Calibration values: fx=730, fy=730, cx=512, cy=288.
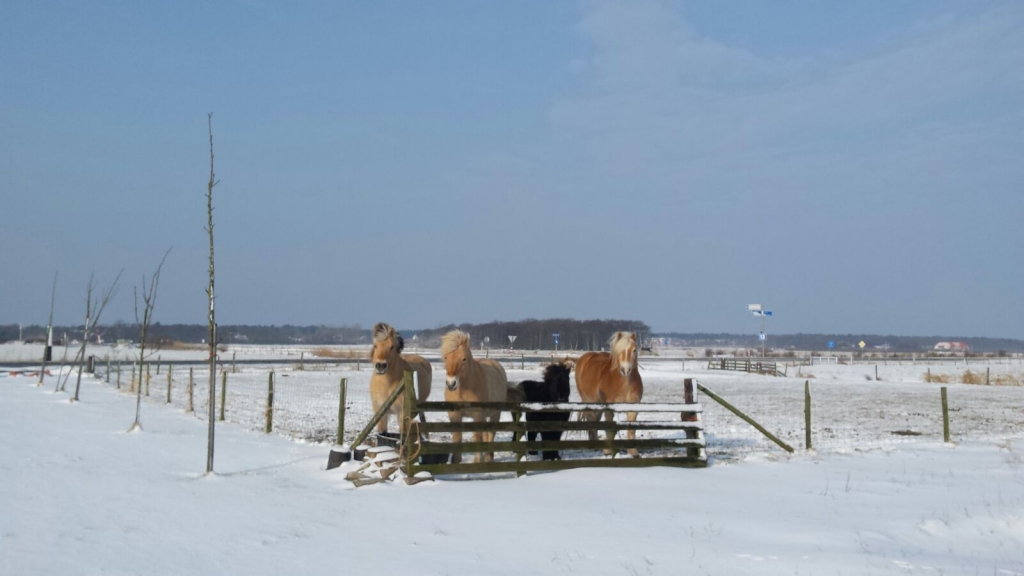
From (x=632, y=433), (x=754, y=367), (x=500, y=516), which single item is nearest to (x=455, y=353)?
(x=632, y=433)

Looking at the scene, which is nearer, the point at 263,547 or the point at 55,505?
the point at 263,547

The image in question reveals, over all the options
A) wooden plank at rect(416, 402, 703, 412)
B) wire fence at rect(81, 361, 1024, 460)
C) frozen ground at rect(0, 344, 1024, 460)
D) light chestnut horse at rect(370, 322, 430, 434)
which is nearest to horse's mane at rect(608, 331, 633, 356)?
wooden plank at rect(416, 402, 703, 412)

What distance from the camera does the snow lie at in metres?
5.95

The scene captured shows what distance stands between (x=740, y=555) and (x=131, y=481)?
7.18 meters

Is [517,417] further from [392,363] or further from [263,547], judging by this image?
[263,547]

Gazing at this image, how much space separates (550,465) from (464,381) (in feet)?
6.24

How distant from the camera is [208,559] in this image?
227 inches

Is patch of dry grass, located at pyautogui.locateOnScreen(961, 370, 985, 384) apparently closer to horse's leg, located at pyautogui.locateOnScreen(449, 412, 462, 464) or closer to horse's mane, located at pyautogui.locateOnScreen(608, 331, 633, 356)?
horse's mane, located at pyautogui.locateOnScreen(608, 331, 633, 356)

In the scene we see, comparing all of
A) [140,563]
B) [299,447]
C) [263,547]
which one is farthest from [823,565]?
[299,447]

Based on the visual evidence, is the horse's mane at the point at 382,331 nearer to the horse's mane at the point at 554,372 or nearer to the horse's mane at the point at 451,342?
the horse's mane at the point at 451,342

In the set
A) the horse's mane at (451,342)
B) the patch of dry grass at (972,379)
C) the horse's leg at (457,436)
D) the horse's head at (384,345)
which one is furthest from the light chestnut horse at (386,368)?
the patch of dry grass at (972,379)

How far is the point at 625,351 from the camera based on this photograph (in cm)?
1175

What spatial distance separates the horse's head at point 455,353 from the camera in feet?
34.3

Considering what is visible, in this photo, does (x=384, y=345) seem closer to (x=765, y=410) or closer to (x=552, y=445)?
(x=552, y=445)
